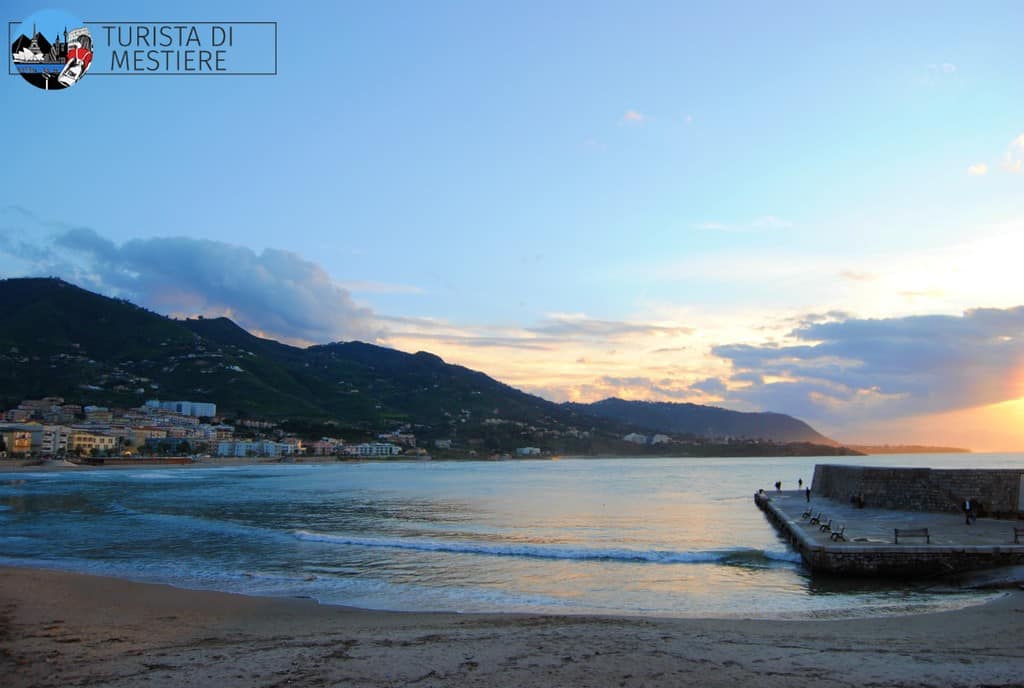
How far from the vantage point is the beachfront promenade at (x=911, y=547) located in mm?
17641

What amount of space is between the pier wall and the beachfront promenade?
728mm

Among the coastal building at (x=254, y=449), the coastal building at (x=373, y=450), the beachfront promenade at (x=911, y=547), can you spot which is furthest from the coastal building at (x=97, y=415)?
the beachfront promenade at (x=911, y=547)

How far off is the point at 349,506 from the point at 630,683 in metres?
38.6

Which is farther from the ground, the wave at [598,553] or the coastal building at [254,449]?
the wave at [598,553]

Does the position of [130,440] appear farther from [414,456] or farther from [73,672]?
[73,672]

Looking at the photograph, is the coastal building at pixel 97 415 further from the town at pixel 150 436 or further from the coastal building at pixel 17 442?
the coastal building at pixel 17 442

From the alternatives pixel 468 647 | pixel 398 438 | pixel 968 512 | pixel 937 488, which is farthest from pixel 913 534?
pixel 398 438

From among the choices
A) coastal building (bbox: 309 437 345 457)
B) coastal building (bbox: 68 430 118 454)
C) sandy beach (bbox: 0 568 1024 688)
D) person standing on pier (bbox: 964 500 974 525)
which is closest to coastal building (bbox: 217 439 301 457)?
coastal building (bbox: 309 437 345 457)

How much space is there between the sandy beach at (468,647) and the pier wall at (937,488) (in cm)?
1077

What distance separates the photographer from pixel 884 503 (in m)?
28.8

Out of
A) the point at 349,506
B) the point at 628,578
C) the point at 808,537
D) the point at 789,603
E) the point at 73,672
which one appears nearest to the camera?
the point at 73,672

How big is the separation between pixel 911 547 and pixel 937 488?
9.97m

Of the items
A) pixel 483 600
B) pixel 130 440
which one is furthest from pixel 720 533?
pixel 130 440

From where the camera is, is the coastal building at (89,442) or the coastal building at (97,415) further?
the coastal building at (97,415)
